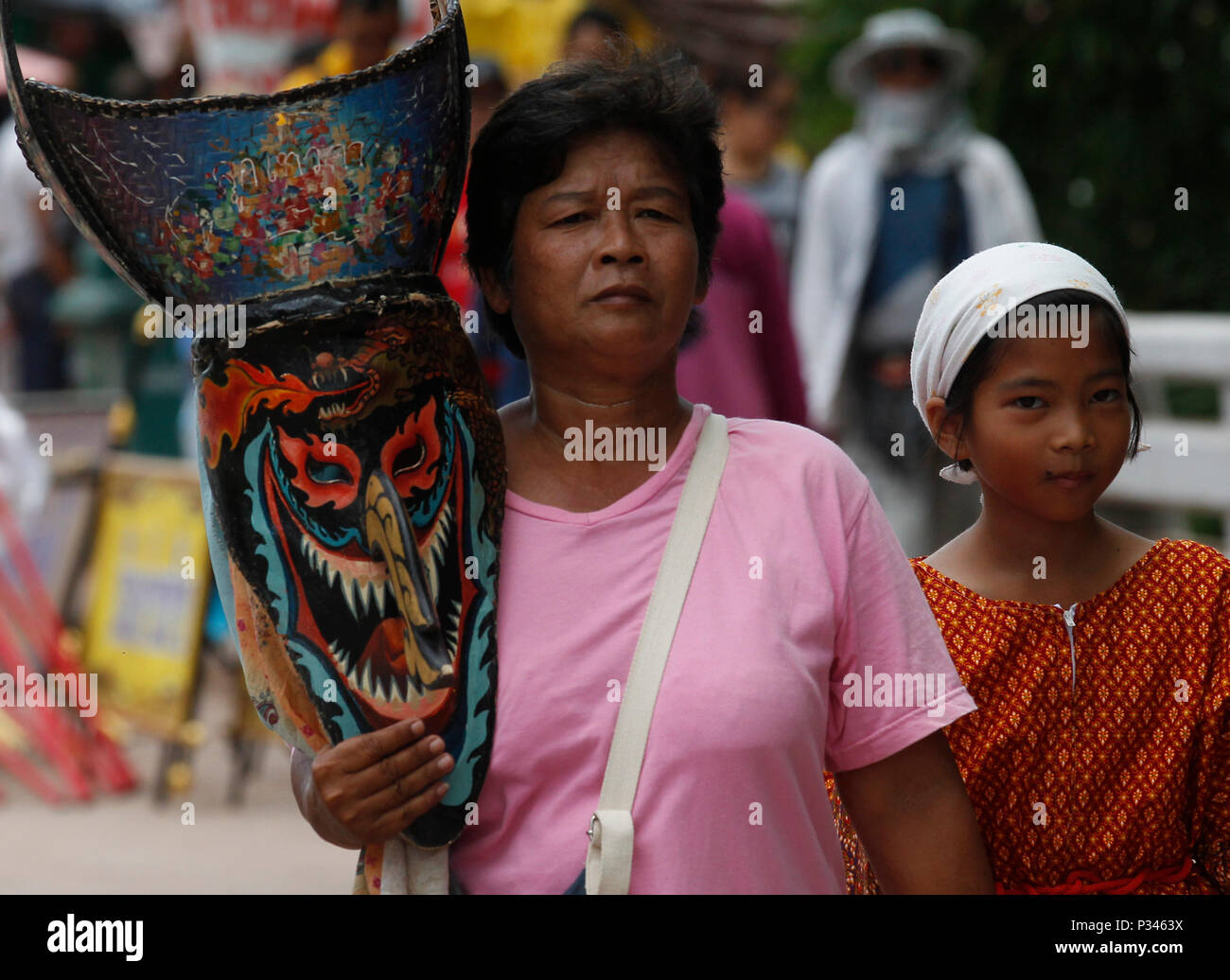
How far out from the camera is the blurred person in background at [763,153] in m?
6.80

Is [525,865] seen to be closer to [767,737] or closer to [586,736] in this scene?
[586,736]

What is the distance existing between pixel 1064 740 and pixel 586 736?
0.68 m

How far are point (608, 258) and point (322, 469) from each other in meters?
0.42

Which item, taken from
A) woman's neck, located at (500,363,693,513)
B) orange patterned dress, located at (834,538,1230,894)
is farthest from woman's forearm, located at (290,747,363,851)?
orange patterned dress, located at (834,538,1230,894)

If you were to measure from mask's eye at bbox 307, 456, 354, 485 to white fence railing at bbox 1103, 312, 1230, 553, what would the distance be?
162 inches

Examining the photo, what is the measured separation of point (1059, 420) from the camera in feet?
7.34

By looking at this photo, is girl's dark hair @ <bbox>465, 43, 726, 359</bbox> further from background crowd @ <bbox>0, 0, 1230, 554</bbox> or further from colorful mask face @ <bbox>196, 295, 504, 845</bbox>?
background crowd @ <bbox>0, 0, 1230, 554</bbox>

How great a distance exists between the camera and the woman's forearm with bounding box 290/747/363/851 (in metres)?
1.92

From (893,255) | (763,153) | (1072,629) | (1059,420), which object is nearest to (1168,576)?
(1072,629)

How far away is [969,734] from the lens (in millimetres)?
2277

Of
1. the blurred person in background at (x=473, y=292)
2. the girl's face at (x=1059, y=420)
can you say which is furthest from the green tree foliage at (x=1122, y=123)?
the girl's face at (x=1059, y=420)

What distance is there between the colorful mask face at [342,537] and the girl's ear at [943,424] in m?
0.76

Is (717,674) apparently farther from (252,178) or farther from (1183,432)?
(1183,432)
